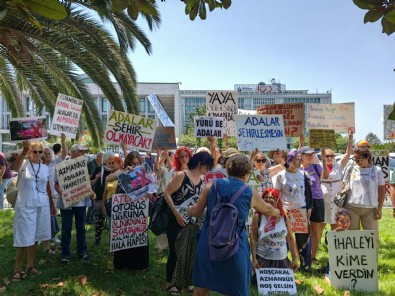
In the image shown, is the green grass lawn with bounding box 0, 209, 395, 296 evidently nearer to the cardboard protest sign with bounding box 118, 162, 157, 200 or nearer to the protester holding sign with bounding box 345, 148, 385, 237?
the protester holding sign with bounding box 345, 148, 385, 237

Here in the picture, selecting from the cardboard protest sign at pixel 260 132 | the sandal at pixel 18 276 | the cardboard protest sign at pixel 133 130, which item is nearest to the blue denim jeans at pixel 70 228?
the sandal at pixel 18 276

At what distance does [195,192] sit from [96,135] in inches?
239

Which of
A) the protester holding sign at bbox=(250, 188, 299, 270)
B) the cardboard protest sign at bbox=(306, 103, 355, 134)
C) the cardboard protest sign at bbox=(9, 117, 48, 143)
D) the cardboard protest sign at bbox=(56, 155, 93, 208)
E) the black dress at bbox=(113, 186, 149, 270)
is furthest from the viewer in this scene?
the cardboard protest sign at bbox=(306, 103, 355, 134)

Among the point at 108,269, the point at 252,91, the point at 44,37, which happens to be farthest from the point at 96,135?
the point at 252,91

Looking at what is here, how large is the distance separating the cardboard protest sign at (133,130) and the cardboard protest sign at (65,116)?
115 centimetres

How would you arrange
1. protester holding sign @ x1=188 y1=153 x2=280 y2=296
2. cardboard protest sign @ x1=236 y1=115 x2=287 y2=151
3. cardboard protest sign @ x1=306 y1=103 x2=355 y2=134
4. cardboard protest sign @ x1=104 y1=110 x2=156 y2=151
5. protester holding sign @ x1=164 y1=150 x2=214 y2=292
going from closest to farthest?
protester holding sign @ x1=188 y1=153 x2=280 y2=296, protester holding sign @ x1=164 y1=150 x2=214 y2=292, cardboard protest sign @ x1=104 y1=110 x2=156 y2=151, cardboard protest sign @ x1=236 y1=115 x2=287 y2=151, cardboard protest sign @ x1=306 y1=103 x2=355 y2=134

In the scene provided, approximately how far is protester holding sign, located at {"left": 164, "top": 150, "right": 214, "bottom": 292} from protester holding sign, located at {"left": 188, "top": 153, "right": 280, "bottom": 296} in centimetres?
104

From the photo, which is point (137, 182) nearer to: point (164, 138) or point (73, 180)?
point (73, 180)

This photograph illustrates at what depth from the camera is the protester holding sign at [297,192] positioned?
6.01m

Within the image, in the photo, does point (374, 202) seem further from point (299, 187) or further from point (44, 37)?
point (44, 37)

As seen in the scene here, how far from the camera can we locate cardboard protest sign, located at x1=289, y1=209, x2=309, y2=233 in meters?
5.96

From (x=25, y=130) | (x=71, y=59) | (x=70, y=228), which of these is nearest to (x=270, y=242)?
(x=70, y=228)

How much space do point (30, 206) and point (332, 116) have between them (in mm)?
5584

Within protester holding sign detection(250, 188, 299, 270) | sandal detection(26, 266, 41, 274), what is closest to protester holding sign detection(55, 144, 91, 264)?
sandal detection(26, 266, 41, 274)
